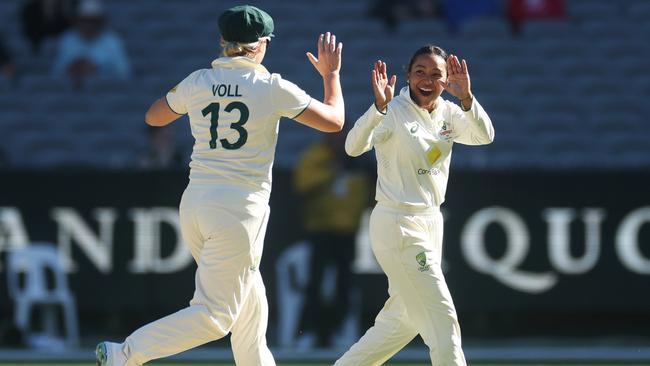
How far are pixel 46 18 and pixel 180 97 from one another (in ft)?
27.3

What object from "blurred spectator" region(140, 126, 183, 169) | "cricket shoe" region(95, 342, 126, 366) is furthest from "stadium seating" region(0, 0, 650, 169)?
"cricket shoe" region(95, 342, 126, 366)

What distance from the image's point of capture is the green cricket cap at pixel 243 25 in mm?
6289

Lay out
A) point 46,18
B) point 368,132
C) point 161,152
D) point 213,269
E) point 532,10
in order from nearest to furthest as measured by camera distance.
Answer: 1. point 213,269
2. point 368,132
3. point 161,152
4. point 46,18
5. point 532,10

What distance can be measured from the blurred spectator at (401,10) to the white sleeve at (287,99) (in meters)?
8.41

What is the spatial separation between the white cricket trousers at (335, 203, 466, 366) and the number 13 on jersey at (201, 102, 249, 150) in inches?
32.6

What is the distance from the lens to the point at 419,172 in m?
6.62

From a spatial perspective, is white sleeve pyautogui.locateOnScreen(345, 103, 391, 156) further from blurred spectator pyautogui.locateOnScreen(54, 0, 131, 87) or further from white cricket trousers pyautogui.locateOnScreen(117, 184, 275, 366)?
blurred spectator pyautogui.locateOnScreen(54, 0, 131, 87)

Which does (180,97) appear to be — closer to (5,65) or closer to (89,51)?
(89,51)

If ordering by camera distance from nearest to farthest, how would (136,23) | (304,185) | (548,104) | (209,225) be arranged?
(209,225) → (304,185) → (548,104) → (136,23)

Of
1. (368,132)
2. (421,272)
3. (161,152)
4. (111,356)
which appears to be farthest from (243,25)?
(161,152)

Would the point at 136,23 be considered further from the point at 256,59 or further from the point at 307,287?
the point at 256,59

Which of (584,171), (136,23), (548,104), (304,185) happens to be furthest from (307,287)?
(136,23)

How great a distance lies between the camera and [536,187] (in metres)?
11.1

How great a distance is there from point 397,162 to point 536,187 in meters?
4.71
